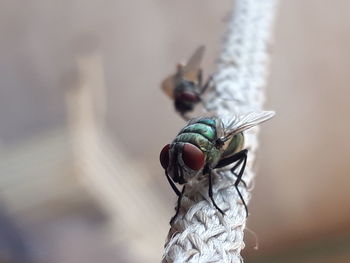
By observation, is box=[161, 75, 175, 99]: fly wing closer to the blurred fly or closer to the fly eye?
the blurred fly

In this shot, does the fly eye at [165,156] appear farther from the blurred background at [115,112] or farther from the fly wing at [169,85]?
the blurred background at [115,112]

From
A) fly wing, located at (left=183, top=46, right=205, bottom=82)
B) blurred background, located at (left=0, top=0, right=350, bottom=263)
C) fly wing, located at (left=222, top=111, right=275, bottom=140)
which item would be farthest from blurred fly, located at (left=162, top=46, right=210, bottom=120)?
blurred background, located at (left=0, top=0, right=350, bottom=263)

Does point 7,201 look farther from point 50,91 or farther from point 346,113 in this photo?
point 346,113

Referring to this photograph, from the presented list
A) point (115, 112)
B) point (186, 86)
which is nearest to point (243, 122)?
point (186, 86)

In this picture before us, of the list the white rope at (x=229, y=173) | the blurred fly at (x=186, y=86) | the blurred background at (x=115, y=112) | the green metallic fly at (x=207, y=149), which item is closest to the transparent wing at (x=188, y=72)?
the blurred fly at (x=186, y=86)

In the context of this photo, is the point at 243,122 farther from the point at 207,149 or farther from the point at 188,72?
the point at 188,72

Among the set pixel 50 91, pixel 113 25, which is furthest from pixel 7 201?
pixel 113 25
